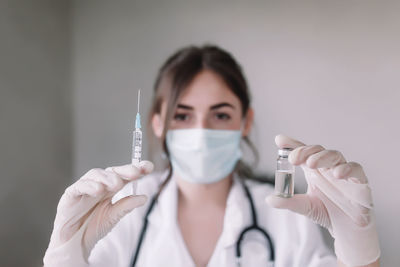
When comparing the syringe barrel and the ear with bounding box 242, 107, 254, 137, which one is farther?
the ear with bounding box 242, 107, 254, 137

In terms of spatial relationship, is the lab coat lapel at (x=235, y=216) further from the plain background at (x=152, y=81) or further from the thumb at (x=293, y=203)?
the thumb at (x=293, y=203)

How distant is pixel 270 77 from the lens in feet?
3.67

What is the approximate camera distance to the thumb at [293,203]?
0.63m

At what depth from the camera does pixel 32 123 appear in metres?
0.96

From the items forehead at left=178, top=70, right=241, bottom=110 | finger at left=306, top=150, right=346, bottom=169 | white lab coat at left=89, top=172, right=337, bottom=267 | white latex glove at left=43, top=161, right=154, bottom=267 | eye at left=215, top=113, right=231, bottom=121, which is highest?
forehead at left=178, top=70, right=241, bottom=110

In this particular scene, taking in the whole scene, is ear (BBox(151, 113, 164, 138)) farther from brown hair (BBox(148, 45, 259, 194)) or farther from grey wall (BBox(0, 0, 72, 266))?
grey wall (BBox(0, 0, 72, 266))

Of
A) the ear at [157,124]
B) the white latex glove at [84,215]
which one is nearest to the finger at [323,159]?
the white latex glove at [84,215]

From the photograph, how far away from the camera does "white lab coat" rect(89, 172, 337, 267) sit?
3.13 ft

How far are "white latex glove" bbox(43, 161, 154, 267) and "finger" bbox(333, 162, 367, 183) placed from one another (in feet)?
1.27

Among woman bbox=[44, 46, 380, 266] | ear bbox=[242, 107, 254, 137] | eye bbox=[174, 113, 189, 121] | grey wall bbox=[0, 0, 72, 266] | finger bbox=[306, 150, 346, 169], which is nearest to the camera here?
finger bbox=[306, 150, 346, 169]

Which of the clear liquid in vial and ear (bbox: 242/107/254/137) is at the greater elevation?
ear (bbox: 242/107/254/137)

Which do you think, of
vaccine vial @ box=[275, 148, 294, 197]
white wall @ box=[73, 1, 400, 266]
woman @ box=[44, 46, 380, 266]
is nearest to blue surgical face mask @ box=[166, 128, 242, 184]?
woman @ box=[44, 46, 380, 266]

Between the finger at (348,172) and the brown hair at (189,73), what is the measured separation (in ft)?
1.71

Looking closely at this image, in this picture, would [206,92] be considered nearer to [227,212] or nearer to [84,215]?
[227,212]
